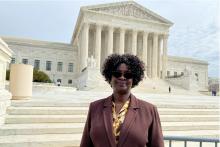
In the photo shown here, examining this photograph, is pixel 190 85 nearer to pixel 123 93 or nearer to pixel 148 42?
pixel 148 42

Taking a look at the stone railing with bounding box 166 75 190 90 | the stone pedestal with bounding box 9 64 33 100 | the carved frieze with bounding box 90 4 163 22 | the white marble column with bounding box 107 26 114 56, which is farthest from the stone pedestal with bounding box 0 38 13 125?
the carved frieze with bounding box 90 4 163 22

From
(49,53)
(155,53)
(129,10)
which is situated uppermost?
(129,10)

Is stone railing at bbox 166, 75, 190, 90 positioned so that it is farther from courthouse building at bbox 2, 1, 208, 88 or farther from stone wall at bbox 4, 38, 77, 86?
stone wall at bbox 4, 38, 77, 86

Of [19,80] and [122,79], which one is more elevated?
[122,79]

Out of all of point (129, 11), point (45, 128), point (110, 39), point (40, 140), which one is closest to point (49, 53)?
point (110, 39)

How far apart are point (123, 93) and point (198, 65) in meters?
73.7

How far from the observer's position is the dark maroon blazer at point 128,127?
2.36 metres

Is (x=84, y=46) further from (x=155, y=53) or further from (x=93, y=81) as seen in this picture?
(x=93, y=81)

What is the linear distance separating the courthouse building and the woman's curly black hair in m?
49.4

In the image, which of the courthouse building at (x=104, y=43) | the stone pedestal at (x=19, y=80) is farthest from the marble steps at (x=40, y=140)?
the courthouse building at (x=104, y=43)

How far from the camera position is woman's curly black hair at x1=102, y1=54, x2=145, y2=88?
277 cm

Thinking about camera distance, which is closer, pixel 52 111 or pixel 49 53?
pixel 52 111

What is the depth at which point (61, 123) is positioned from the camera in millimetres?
7805

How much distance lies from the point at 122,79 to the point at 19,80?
864cm
